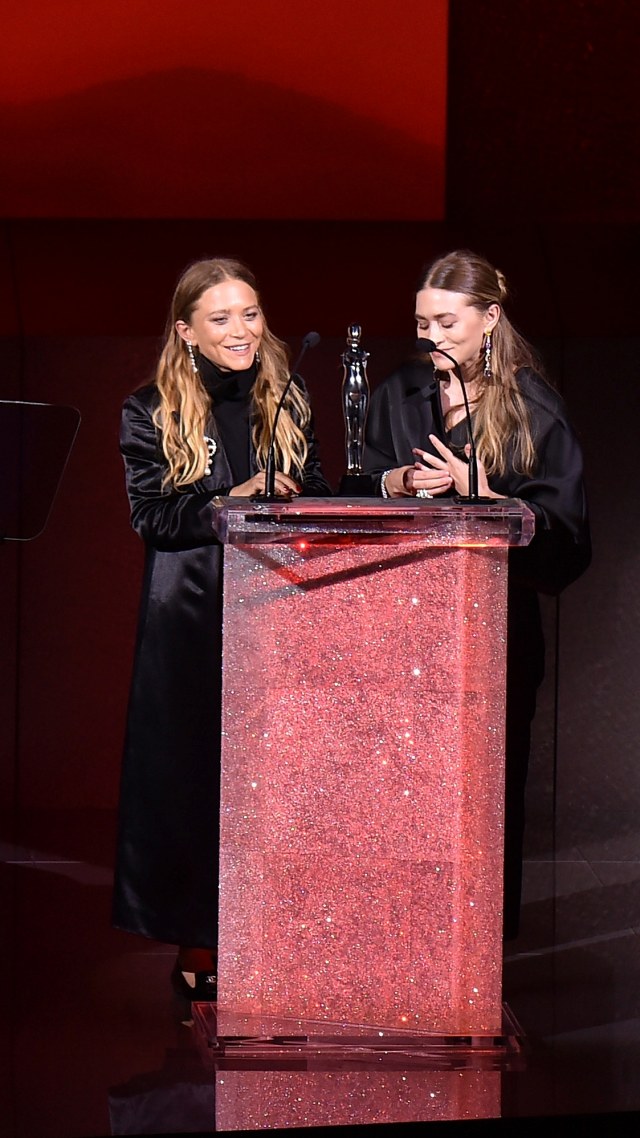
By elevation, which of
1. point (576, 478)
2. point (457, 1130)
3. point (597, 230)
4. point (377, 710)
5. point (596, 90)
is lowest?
point (457, 1130)

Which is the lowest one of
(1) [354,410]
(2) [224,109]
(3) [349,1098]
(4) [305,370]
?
(3) [349,1098]

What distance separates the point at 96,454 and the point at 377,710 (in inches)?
80.7

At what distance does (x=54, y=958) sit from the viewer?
3789mm

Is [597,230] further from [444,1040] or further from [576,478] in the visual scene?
[444,1040]

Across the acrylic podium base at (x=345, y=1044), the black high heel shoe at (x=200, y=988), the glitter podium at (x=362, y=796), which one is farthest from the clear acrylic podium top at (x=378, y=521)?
the black high heel shoe at (x=200, y=988)

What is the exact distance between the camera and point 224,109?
16.0 ft

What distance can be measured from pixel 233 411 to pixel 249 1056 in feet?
4.41

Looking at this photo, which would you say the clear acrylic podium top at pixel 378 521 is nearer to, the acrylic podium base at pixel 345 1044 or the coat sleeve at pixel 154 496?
the coat sleeve at pixel 154 496

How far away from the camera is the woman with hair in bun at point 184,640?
11.5 ft

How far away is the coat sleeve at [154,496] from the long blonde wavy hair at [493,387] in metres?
0.57

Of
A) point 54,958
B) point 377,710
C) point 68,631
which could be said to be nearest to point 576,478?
point 377,710

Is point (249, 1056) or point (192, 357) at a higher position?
point (192, 357)

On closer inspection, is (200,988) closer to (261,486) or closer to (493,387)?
(261,486)

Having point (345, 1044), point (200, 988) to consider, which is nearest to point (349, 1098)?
point (345, 1044)
